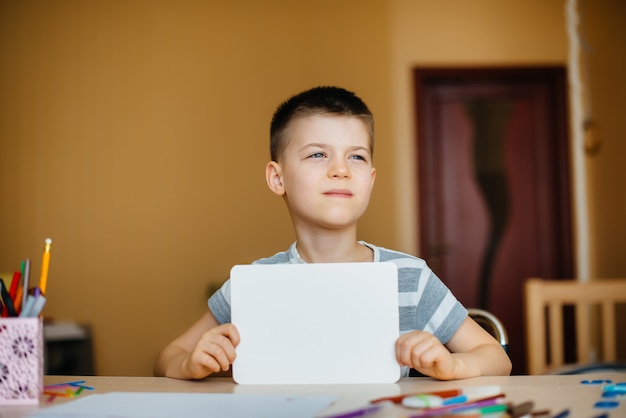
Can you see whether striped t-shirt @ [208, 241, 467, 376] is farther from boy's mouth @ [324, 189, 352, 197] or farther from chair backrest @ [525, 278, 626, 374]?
chair backrest @ [525, 278, 626, 374]

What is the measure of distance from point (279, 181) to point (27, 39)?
323cm

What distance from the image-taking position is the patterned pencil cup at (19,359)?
916mm

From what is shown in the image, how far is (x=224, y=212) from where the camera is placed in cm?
412

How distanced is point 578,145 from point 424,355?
3373mm

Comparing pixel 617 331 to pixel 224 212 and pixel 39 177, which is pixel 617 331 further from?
pixel 39 177

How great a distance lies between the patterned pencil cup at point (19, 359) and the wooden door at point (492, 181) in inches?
132

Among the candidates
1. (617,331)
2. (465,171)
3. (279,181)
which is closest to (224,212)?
(465,171)

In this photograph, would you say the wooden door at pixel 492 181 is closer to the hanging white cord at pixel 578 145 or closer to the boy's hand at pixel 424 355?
the hanging white cord at pixel 578 145

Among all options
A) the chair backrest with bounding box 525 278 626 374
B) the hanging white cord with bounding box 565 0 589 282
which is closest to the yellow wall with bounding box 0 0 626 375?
the hanging white cord with bounding box 565 0 589 282

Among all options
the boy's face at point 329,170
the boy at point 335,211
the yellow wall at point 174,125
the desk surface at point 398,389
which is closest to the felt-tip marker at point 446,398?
the desk surface at point 398,389

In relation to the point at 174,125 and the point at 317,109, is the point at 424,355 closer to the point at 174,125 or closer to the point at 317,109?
the point at 317,109

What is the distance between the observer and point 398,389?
951 millimetres

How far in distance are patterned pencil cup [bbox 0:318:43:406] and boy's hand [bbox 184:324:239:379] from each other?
0.23 m

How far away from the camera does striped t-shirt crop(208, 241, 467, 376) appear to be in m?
1.27
